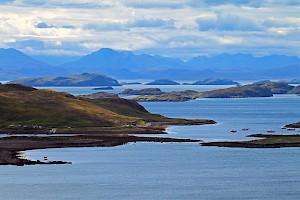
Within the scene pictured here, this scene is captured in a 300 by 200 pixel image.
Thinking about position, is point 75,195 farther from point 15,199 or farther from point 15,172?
point 15,172

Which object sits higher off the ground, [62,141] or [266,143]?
[62,141]

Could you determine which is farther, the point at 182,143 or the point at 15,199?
the point at 182,143

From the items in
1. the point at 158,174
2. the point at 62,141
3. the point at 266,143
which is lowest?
the point at 158,174

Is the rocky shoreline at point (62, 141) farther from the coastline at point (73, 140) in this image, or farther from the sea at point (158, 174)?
the sea at point (158, 174)

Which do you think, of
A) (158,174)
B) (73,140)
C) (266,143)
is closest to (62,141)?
(73,140)

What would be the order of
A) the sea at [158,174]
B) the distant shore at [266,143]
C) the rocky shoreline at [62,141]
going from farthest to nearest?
the distant shore at [266,143], the rocky shoreline at [62,141], the sea at [158,174]

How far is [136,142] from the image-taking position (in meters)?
170

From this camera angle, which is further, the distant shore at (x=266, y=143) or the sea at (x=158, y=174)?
the distant shore at (x=266, y=143)

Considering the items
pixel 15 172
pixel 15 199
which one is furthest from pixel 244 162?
pixel 15 199

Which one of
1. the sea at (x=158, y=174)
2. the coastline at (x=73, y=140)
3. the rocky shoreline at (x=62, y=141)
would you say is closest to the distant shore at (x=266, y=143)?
the sea at (x=158, y=174)

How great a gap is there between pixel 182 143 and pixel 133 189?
205ft

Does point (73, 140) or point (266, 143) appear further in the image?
point (73, 140)

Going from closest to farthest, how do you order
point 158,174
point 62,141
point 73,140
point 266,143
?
point 158,174 < point 266,143 < point 62,141 < point 73,140

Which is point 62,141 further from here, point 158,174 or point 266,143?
point 158,174
